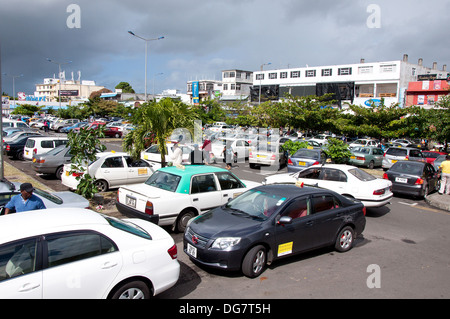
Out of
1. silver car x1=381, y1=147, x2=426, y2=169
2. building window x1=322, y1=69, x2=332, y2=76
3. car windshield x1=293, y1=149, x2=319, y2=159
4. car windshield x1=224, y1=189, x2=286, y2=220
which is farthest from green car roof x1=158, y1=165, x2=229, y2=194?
building window x1=322, y1=69, x2=332, y2=76

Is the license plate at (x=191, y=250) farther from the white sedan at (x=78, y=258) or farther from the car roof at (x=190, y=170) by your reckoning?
the car roof at (x=190, y=170)

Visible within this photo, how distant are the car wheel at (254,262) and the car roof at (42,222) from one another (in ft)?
7.79

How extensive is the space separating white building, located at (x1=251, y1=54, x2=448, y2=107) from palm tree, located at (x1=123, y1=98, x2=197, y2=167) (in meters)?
41.7

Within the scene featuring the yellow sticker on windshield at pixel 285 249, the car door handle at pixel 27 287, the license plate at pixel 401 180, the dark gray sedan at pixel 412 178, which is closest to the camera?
the car door handle at pixel 27 287

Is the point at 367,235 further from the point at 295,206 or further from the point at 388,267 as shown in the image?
the point at 295,206

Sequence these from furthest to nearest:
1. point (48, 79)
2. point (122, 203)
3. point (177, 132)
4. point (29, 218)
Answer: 1. point (48, 79)
2. point (177, 132)
3. point (122, 203)
4. point (29, 218)

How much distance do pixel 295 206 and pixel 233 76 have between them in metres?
85.3

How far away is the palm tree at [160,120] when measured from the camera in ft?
36.6

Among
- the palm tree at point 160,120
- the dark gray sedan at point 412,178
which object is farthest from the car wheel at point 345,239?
the dark gray sedan at point 412,178

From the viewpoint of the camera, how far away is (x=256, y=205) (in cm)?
664

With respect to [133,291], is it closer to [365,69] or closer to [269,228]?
[269,228]

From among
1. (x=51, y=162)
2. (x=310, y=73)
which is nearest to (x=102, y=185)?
(x=51, y=162)

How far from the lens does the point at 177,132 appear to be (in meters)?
Answer: 11.9
